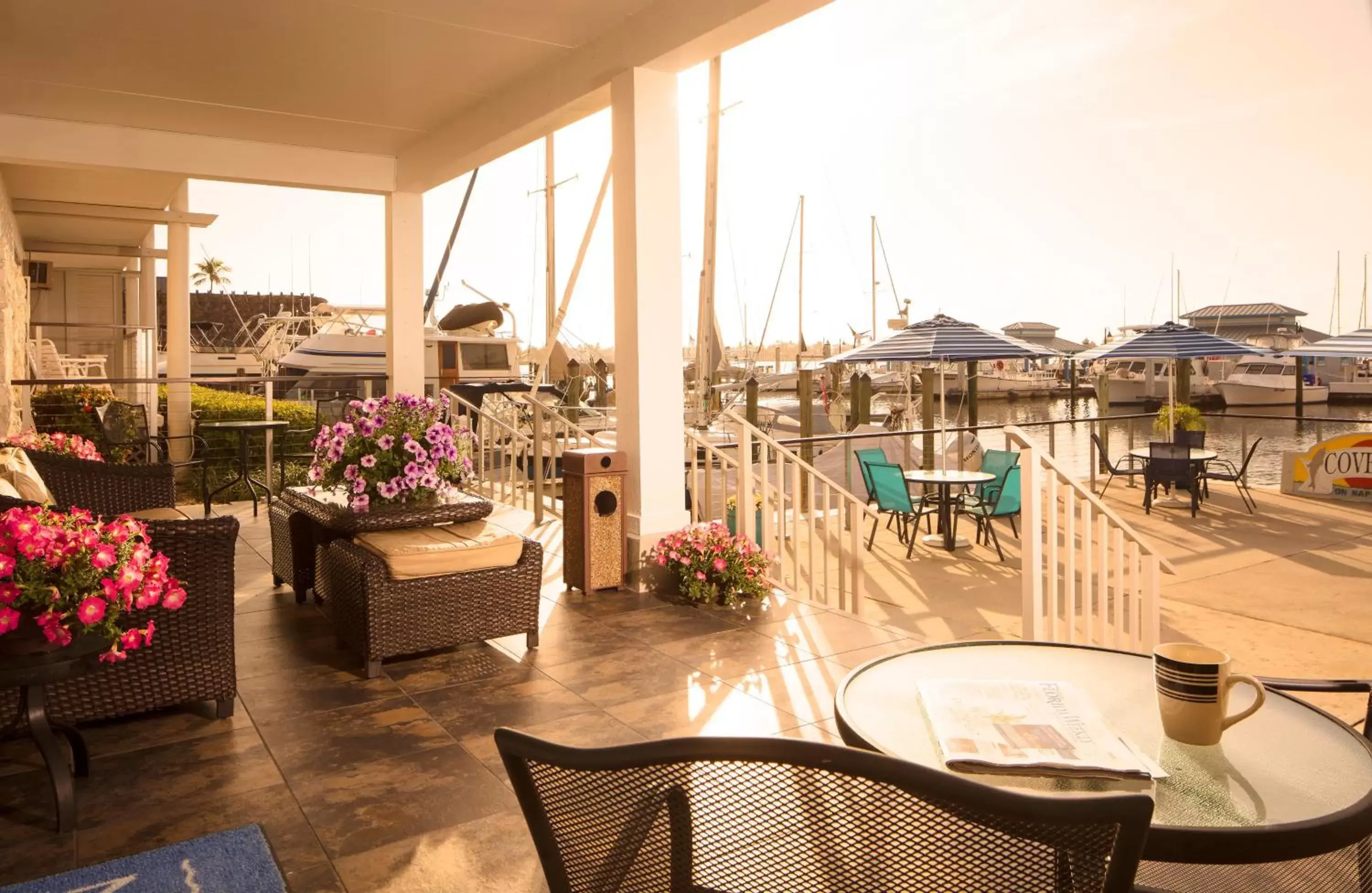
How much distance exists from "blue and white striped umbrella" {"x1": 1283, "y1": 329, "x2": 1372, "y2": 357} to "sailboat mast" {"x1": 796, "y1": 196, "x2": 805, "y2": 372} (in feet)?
43.8

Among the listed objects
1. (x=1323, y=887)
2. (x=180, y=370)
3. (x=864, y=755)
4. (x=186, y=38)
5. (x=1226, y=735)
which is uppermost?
(x=186, y=38)

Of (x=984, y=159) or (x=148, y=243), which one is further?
(x=984, y=159)

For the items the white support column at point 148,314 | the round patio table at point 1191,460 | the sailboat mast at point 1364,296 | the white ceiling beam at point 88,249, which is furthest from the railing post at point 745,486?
the sailboat mast at point 1364,296

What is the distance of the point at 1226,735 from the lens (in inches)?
60.1

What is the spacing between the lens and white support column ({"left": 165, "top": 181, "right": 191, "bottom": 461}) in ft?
34.3

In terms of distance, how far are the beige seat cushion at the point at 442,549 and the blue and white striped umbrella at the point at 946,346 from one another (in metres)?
6.12

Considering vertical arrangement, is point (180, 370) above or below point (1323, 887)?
above

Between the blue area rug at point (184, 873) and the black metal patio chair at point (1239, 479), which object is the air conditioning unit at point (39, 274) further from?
the black metal patio chair at point (1239, 479)

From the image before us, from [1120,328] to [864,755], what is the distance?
2983 centimetres

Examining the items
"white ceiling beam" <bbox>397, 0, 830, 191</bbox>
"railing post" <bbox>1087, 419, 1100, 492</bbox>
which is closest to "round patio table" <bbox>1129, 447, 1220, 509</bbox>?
"railing post" <bbox>1087, 419, 1100, 492</bbox>

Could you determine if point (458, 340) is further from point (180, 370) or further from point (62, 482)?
point (62, 482)

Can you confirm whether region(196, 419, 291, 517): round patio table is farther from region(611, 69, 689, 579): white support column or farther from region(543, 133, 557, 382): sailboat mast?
region(543, 133, 557, 382): sailboat mast

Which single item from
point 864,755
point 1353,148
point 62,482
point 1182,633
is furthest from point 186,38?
point 1353,148

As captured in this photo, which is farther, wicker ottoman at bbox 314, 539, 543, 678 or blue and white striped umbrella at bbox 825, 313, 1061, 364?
blue and white striped umbrella at bbox 825, 313, 1061, 364
